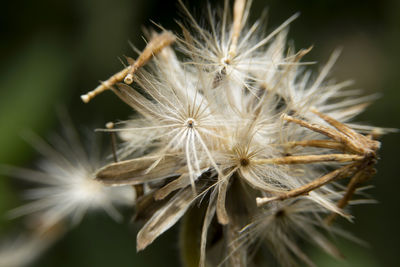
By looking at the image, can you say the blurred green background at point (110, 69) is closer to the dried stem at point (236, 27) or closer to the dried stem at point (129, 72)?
the dried stem at point (236, 27)

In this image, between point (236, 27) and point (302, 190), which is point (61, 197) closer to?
point (236, 27)

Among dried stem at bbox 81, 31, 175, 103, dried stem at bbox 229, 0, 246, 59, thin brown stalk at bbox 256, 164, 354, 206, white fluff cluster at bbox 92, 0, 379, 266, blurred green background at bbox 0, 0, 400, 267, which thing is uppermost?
blurred green background at bbox 0, 0, 400, 267

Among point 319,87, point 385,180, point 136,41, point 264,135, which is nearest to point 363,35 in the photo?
point 385,180

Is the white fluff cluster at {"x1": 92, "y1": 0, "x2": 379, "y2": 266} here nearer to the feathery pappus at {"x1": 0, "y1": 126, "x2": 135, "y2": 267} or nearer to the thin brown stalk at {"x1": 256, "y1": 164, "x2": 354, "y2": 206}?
the thin brown stalk at {"x1": 256, "y1": 164, "x2": 354, "y2": 206}

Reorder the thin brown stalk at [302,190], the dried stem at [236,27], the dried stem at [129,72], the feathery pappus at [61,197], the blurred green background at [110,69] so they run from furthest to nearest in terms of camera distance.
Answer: the blurred green background at [110,69], the feathery pappus at [61,197], the dried stem at [236,27], the dried stem at [129,72], the thin brown stalk at [302,190]

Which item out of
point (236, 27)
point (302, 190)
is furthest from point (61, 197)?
point (302, 190)

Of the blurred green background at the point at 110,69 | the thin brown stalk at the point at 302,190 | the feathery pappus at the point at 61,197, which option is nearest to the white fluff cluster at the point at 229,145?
the thin brown stalk at the point at 302,190

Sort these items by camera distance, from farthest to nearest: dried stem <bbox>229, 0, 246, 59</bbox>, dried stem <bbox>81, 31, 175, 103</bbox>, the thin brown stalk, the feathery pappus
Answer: the feathery pappus < dried stem <bbox>229, 0, 246, 59</bbox> < dried stem <bbox>81, 31, 175, 103</bbox> < the thin brown stalk

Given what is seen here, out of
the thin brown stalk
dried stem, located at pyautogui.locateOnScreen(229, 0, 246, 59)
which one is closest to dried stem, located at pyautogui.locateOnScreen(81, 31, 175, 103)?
dried stem, located at pyautogui.locateOnScreen(229, 0, 246, 59)

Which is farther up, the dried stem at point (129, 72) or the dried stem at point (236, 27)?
the dried stem at point (236, 27)
